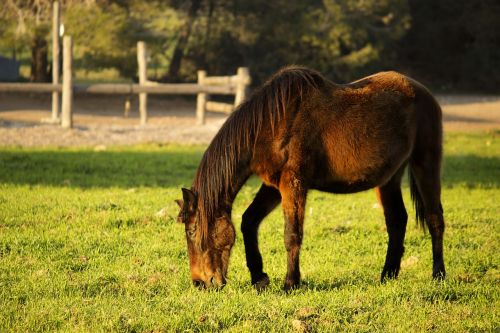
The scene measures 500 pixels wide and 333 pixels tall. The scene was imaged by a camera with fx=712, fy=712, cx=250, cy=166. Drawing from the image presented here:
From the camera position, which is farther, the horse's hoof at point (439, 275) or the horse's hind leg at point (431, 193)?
the horse's hind leg at point (431, 193)

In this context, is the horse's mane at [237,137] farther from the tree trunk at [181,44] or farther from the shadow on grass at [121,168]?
the tree trunk at [181,44]

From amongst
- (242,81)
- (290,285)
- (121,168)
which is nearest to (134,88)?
(242,81)

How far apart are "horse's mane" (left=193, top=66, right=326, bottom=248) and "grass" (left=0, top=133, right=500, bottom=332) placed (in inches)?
26.1

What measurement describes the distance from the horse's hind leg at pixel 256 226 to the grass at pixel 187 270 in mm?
163

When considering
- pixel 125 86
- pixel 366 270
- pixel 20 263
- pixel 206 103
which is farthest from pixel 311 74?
pixel 206 103

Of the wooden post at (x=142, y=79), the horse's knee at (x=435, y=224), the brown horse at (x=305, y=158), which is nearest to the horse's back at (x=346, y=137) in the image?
the brown horse at (x=305, y=158)

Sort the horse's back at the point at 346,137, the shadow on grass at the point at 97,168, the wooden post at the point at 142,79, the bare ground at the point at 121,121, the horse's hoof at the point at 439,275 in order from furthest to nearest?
the wooden post at the point at 142,79 → the bare ground at the point at 121,121 → the shadow on grass at the point at 97,168 → the horse's hoof at the point at 439,275 → the horse's back at the point at 346,137

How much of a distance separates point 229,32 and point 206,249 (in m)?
21.8

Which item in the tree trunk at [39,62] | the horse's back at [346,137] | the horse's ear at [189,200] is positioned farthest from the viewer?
the tree trunk at [39,62]

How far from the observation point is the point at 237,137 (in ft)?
17.6

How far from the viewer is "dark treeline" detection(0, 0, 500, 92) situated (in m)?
22.4

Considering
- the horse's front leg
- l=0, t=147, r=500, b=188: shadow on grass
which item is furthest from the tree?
the horse's front leg

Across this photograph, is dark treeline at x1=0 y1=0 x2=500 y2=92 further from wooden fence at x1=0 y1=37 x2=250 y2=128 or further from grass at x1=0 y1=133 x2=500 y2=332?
grass at x1=0 y1=133 x2=500 y2=332

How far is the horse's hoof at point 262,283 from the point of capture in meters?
5.44
